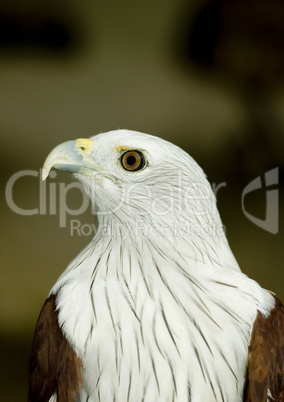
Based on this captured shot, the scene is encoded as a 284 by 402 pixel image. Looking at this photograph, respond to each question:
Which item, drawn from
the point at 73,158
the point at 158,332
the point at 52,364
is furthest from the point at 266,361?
the point at 73,158

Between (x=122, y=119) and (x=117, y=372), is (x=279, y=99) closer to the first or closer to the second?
(x=122, y=119)

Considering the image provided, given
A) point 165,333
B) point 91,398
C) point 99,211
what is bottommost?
point 91,398

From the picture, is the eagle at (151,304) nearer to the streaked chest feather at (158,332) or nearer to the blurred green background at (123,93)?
the streaked chest feather at (158,332)

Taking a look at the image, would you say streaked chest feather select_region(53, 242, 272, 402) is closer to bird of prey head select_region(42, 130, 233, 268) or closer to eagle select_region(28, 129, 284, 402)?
eagle select_region(28, 129, 284, 402)

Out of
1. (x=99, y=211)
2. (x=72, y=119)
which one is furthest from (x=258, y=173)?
(x=99, y=211)

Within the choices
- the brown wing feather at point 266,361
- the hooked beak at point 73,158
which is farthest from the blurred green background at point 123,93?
the brown wing feather at point 266,361

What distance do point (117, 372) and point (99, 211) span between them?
0.41m

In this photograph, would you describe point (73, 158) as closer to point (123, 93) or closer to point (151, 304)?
point (151, 304)

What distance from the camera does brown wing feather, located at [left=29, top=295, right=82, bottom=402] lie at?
1.47 metres

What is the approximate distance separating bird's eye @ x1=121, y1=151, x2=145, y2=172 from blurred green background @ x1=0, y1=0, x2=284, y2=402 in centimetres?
132

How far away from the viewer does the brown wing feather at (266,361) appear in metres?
1.49

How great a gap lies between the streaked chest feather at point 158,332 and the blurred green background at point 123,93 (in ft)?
4.48

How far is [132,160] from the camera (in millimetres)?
1553

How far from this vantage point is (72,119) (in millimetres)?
2934
